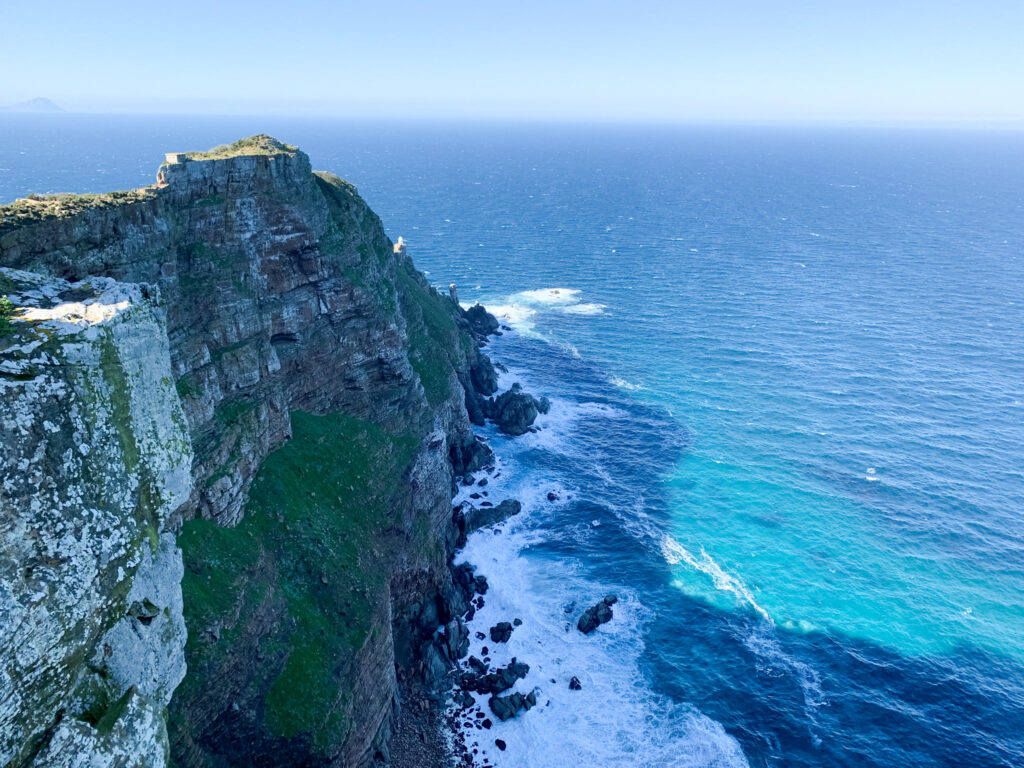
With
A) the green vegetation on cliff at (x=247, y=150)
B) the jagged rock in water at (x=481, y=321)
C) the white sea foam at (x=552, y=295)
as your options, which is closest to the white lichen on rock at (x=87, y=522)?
the green vegetation on cliff at (x=247, y=150)

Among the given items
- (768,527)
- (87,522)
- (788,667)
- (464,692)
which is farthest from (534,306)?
(87,522)

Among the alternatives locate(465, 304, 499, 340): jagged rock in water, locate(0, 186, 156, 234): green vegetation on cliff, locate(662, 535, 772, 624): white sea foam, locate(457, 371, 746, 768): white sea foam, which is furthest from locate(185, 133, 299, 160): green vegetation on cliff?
locate(465, 304, 499, 340): jagged rock in water

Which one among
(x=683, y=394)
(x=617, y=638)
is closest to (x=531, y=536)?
(x=617, y=638)

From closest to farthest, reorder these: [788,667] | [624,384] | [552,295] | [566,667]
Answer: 1. [788,667]
2. [566,667]
3. [624,384]
4. [552,295]

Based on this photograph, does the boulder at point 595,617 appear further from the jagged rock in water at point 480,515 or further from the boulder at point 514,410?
the boulder at point 514,410

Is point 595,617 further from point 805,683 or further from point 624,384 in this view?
point 624,384
